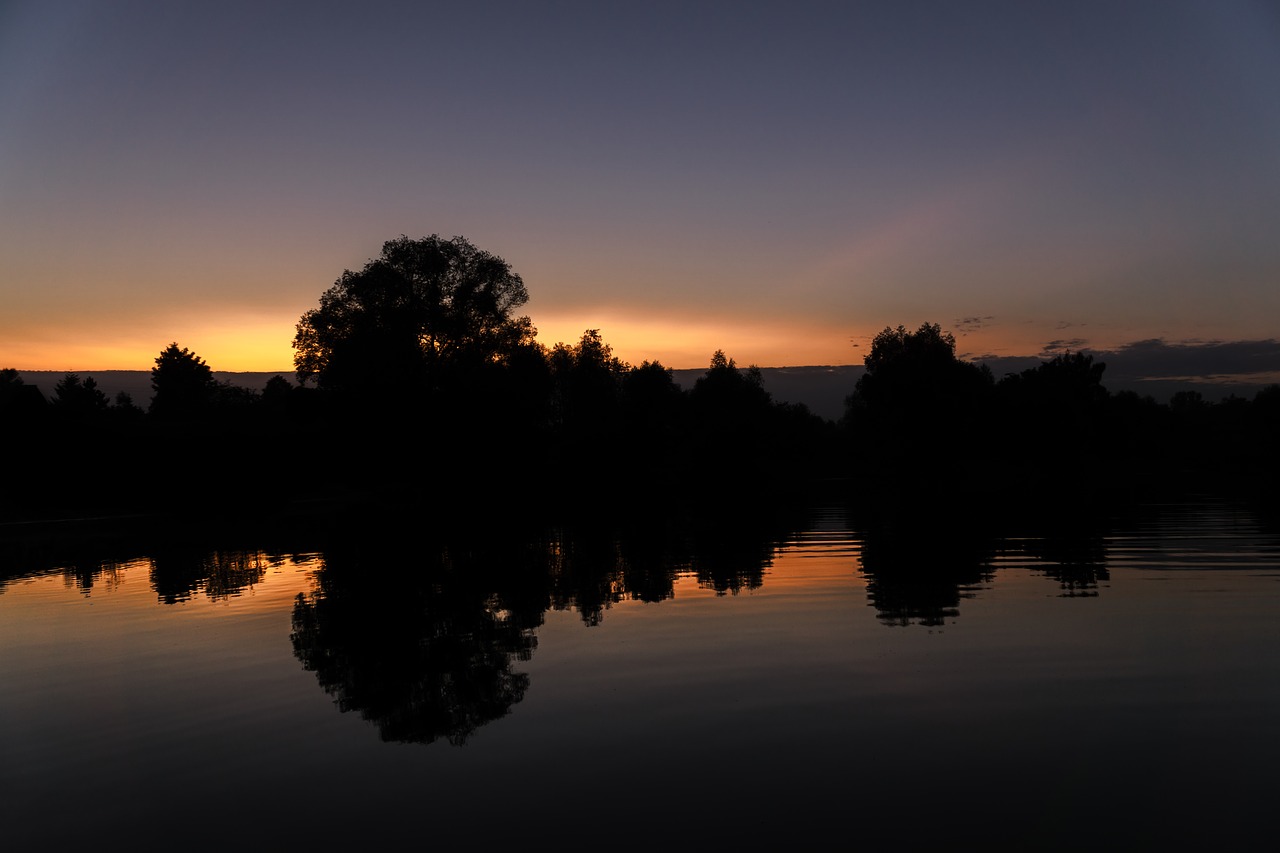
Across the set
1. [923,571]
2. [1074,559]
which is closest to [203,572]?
[923,571]

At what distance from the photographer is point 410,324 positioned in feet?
242

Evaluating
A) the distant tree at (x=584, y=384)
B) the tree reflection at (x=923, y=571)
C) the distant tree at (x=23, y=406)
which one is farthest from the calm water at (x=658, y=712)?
the distant tree at (x=584, y=384)

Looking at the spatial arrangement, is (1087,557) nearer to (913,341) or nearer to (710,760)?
(710,760)

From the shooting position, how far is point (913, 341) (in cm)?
13675

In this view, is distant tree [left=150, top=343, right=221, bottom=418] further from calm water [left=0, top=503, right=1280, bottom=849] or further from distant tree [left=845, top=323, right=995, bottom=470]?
calm water [left=0, top=503, right=1280, bottom=849]

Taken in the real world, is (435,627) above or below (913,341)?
below

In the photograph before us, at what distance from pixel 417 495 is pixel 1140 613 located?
61.9m

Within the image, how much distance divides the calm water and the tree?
5034 centimetres

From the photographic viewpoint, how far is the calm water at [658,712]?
809 cm

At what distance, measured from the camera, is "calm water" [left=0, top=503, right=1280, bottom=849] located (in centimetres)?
809

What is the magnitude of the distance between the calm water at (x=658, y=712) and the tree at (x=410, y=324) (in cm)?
5034

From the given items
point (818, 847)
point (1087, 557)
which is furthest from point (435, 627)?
point (1087, 557)

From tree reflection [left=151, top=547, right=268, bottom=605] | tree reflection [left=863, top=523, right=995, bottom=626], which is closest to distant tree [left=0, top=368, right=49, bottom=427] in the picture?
tree reflection [left=151, top=547, right=268, bottom=605]

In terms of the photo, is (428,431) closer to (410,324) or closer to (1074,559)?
(410,324)
